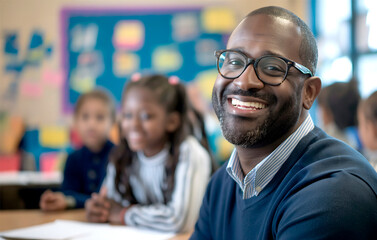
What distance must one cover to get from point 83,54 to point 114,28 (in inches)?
18.6

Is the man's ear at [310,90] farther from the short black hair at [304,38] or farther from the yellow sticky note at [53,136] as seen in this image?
the yellow sticky note at [53,136]

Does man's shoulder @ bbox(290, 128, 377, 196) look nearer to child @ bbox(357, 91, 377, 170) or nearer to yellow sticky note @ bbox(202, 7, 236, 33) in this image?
child @ bbox(357, 91, 377, 170)

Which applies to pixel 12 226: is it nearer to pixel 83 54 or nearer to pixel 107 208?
pixel 107 208

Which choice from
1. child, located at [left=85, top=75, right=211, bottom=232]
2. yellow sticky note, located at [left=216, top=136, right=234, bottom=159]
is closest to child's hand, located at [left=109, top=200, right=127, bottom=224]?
child, located at [left=85, top=75, right=211, bottom=232]

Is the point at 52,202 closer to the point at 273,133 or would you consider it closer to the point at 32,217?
the point at 32,217

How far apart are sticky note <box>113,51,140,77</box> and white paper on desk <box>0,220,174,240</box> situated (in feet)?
11.6

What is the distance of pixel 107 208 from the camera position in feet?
4.94

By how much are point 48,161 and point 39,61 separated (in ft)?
3.84

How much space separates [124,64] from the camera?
482 cm

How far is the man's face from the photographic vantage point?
88cm

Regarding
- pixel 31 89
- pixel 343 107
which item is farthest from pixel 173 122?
pixel 31 89

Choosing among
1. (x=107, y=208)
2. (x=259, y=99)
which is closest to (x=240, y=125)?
(x=259, y=99)

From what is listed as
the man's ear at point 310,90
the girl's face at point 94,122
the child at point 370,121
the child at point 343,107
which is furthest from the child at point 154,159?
the child at point 343,107

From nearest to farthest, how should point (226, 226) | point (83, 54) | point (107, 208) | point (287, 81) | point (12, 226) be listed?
point (287, 81), point (226, 226), point (12, 226), point (107, 208), point (83, 54)
